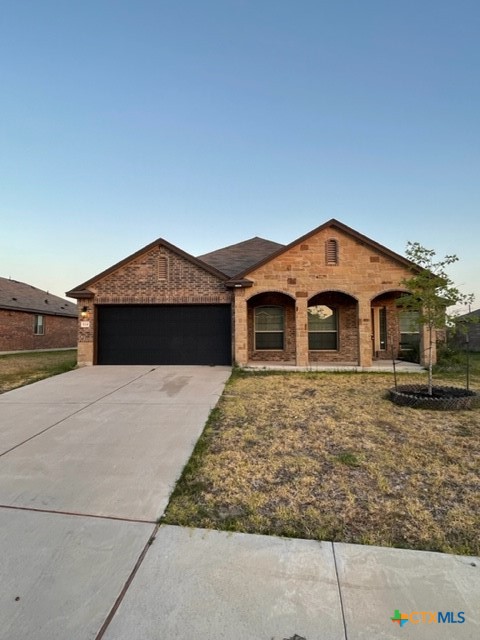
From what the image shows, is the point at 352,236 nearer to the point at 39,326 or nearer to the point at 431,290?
the point at 431,290

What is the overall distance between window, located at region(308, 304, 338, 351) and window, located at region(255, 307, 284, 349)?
136 cm

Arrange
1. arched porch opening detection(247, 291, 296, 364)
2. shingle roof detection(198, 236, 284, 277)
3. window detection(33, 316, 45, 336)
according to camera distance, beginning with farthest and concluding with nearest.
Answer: window detection(33, 316, 45, 336), shingle roof detection(198, 236, 284, 277), arched porch opening detection(247, 291, 296, 364)

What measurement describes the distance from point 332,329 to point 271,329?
2526 mm

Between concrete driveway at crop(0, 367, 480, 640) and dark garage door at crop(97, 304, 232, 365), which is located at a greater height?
dark garage door at crop(97, 304, 232, 365)

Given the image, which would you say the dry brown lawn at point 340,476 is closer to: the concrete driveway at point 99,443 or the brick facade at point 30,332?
the concrete driveway at point 99,443

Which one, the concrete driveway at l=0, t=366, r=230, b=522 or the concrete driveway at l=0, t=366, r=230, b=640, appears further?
the concrete driveway at l=0, t=366, r=230, b=522

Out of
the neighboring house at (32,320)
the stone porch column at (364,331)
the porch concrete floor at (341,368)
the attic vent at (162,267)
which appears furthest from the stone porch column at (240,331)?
the neighboring house at (32,320)

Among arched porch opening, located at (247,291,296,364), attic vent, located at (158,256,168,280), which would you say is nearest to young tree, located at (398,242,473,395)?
arched porch opening, located at (247,291,296,364)

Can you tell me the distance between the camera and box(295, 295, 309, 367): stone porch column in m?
11.2

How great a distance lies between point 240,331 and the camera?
449 inches

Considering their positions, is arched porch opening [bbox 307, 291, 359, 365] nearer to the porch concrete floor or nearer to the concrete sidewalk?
the porch concrete floor

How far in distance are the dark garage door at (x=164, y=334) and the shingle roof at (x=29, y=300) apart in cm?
1245

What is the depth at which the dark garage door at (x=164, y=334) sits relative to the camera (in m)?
12.1

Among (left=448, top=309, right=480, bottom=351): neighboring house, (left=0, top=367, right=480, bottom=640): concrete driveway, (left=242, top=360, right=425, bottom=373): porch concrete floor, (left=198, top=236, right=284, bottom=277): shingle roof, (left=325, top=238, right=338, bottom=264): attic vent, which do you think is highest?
(left=198, top=236, right=284, bottom=277): shingle roof
